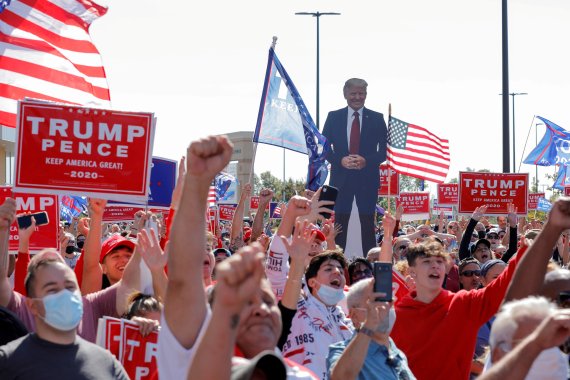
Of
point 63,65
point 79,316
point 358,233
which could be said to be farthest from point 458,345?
point 358,233

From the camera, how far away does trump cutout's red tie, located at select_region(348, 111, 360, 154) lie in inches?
493

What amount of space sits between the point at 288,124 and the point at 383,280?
8162mm

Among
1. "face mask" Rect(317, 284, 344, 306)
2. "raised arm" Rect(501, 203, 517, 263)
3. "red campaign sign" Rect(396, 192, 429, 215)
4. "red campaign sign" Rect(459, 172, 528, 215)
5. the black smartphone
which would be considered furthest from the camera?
"red campaign sign" Rect(396, 192, 429, 215)

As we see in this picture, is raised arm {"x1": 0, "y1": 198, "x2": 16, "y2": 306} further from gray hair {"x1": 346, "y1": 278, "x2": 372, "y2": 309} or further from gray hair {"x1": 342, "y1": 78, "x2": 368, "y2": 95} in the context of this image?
gray hair {"x1": 342, "y1": 78, "x2": 368, "y2": 95}

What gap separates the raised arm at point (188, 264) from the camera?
9.88 feet

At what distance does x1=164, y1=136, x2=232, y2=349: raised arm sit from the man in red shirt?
2.61 metres

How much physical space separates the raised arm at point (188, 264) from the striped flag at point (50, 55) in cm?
540

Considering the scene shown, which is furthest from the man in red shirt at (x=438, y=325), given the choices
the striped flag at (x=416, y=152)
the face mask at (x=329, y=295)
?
the striped flag at (x=416, y=152)

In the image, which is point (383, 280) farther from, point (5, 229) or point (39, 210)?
point (39, 210)

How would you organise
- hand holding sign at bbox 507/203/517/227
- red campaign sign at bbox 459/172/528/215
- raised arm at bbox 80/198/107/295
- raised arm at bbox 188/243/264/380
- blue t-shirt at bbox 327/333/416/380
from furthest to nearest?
1. red campaign sign at bbox 459/172/528/215
2. hand holding sign at bbox 507/203/517/227
3. raised arm at bbox 80/198/107/295
4. blue t-shirt at bbox 327/333/416/380
5. raised arm at bbox 188/243/264/380

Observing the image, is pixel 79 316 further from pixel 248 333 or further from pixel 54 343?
pixel 248 333

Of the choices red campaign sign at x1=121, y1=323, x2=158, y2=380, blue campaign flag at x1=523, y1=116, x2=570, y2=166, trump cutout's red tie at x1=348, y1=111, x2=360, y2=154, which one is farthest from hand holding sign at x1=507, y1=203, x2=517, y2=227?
blue campaign flag at x1=523, y1=116, x2=570, y2=166

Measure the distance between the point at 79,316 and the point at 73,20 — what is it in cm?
539

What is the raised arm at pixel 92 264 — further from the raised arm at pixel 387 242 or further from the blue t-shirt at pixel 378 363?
the blue t-shirt at pixel 378 363
